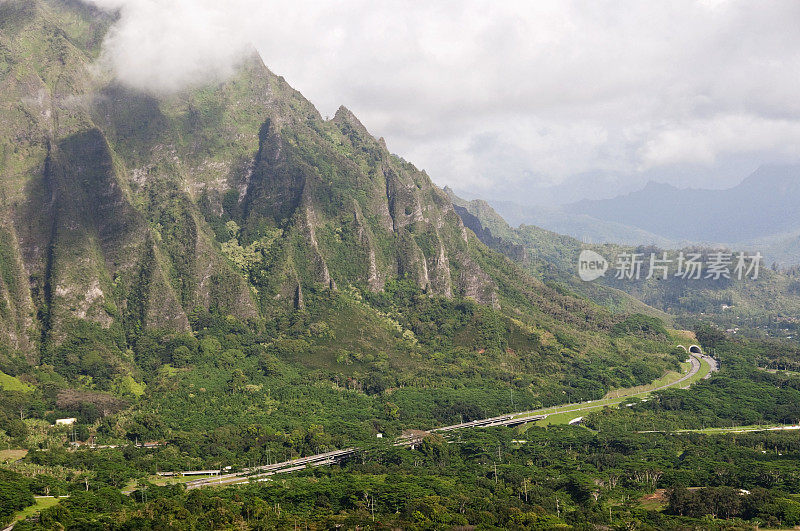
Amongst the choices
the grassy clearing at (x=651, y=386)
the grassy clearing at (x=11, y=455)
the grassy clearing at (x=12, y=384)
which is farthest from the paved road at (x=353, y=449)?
the grassy clearing at (x=12, y=384)

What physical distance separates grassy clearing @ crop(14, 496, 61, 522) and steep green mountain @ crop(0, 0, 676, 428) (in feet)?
112

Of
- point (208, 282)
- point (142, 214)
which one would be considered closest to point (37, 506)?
point (208, 282)

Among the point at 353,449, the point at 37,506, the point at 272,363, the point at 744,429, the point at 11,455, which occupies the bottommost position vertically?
the point at 37,506

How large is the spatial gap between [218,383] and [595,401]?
78269 mm

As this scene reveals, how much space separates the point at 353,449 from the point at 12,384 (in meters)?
62.1

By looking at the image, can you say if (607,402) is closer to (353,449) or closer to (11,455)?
(353,449)

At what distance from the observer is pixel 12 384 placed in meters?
125

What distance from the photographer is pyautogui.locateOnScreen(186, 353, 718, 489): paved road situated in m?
104

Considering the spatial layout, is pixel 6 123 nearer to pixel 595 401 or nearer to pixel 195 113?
pixel 195 113

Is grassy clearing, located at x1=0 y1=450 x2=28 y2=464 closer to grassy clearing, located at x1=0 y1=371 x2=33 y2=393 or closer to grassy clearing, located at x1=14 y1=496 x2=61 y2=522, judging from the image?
grassy clearing, located at x1=14 y1=496 x2=61 y2=522

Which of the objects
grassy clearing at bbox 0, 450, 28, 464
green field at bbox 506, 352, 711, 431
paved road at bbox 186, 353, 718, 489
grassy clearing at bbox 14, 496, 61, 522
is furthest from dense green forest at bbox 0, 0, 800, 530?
green field at bbox 506, 352, 711, 431

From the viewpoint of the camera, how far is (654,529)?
80.8m

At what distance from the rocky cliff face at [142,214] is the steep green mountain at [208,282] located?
0.44 m

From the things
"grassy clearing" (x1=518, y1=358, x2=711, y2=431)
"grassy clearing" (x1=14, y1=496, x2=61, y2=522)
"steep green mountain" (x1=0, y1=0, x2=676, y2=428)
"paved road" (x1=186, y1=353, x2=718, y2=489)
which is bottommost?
"grassy clearing" (x1=14, y1=496, x2=61, y2=522)
